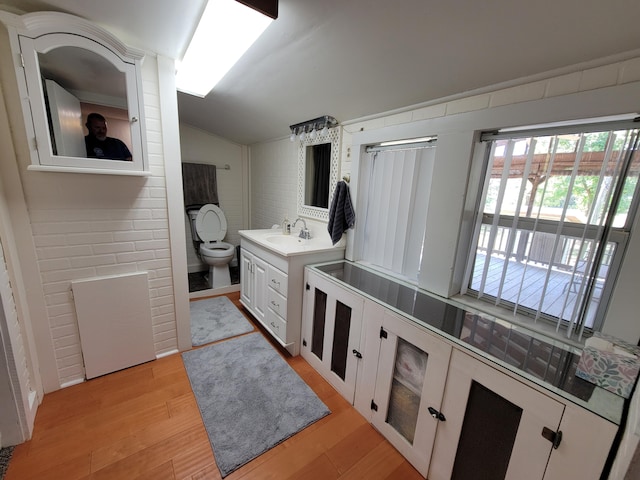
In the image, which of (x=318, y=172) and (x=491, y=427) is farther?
(x=318, y=172)

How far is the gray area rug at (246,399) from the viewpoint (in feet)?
4.69

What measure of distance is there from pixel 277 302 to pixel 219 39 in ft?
5.98

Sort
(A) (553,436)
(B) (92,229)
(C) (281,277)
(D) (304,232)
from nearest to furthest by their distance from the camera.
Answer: (A) (553,436) < (B) (92,229) < (C) (281,277) < (D) (304,232)

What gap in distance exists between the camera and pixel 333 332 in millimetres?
1831

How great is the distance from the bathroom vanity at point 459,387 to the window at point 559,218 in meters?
0.22

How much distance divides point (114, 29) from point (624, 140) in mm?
2564

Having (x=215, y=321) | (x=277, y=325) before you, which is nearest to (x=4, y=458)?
(x=215, y=321)

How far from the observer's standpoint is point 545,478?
90 cm

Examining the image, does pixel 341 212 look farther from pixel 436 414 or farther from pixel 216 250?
pixel 216 250

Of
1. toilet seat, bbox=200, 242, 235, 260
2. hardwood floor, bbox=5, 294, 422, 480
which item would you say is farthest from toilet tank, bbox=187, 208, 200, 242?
hardwood floor, bbox=5, 294, 422, 480

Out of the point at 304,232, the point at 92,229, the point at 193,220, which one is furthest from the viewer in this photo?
the point at 193,220

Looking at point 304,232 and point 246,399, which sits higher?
point 304,232

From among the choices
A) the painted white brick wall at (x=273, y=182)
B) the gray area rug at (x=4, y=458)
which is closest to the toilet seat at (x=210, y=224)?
the painted white brick wall at (x=273, y=182)

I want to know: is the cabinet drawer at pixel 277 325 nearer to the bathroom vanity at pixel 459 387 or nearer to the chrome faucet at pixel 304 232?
the bathroom vanity at pixel 459 387
